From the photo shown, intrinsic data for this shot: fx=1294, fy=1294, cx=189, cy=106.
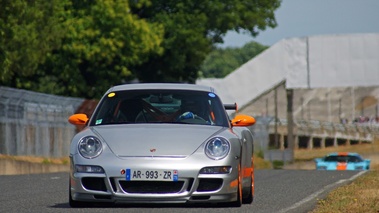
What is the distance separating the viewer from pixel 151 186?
12.3m

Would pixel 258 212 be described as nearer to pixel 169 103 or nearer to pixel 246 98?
pixel 169 103

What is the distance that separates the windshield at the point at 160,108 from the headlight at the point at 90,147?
75 cm

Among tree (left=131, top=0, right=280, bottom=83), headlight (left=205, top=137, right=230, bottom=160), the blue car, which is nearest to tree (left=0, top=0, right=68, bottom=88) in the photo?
the blue car

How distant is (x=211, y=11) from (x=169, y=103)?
49.4 metres

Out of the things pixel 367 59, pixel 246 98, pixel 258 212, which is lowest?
pixel 246 98

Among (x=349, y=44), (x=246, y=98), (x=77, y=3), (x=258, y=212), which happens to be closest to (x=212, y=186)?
(x=258, y=212)

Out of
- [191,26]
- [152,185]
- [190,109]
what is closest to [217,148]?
[152,185]

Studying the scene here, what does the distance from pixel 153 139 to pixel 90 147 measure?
2.01 ft

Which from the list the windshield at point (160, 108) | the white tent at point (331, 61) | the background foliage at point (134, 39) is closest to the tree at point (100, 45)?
the background foliage at point (134, 39)

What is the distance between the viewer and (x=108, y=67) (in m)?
59.4

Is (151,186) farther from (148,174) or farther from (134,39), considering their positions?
(134,39)

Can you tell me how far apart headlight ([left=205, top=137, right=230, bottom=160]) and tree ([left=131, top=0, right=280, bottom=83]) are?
4708 centimetres

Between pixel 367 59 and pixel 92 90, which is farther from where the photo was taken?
pixel 92 90

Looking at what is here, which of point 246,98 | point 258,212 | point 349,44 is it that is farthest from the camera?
point 246,98
